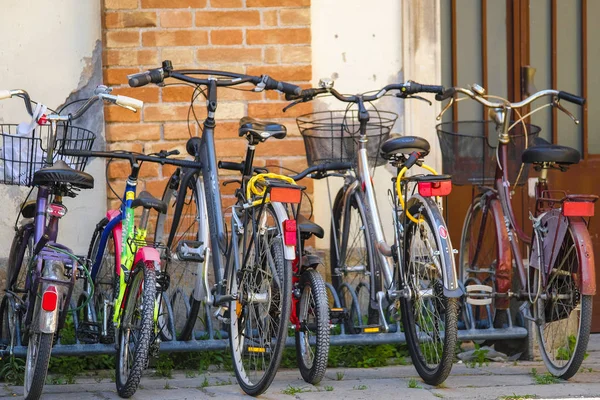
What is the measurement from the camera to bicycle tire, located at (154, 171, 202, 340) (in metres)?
5.27

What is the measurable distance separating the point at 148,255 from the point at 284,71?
2.00 m

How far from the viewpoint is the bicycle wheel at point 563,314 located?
4969 mm

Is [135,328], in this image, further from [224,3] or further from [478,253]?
[224,3]

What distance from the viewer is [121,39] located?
6121mm

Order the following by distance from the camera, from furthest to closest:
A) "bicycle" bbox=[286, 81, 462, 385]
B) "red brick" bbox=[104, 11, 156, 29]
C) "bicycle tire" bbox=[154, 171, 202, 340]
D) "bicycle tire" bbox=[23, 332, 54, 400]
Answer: "red brick" bbox=[104, 11, 156, 29]
"bicycle tire" bbox=[154, 171, 202, 340]
"bicycle" bbox=[286, 81, 462, 385]
"bicycle tire" bbox=[23, 332, 54, 400]

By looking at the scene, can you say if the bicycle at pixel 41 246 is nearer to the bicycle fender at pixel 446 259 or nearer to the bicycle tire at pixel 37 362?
the bicycle tire at pixel 37 362

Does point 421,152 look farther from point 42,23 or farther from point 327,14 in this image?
point 42,23

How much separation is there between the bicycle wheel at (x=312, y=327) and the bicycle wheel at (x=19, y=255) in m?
1.22

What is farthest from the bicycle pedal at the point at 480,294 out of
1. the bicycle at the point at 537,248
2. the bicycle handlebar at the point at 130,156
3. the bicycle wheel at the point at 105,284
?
the bicycle wheel at the point at 105,284

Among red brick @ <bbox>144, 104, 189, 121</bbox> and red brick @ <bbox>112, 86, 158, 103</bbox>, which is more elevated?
red brick @ <bbox>112, 86, 158, 103</bbox>

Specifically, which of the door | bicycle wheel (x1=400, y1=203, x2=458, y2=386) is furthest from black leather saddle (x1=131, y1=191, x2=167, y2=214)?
the door

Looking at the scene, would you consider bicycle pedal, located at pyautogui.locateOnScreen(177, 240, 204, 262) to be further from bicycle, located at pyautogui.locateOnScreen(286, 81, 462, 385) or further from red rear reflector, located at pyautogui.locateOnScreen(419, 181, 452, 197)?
red rear reflector, located at pyautogui.locateOnScreen(419, 181, 452, 197)

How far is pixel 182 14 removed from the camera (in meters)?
6.14

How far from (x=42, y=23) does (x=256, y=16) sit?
1.20 m
